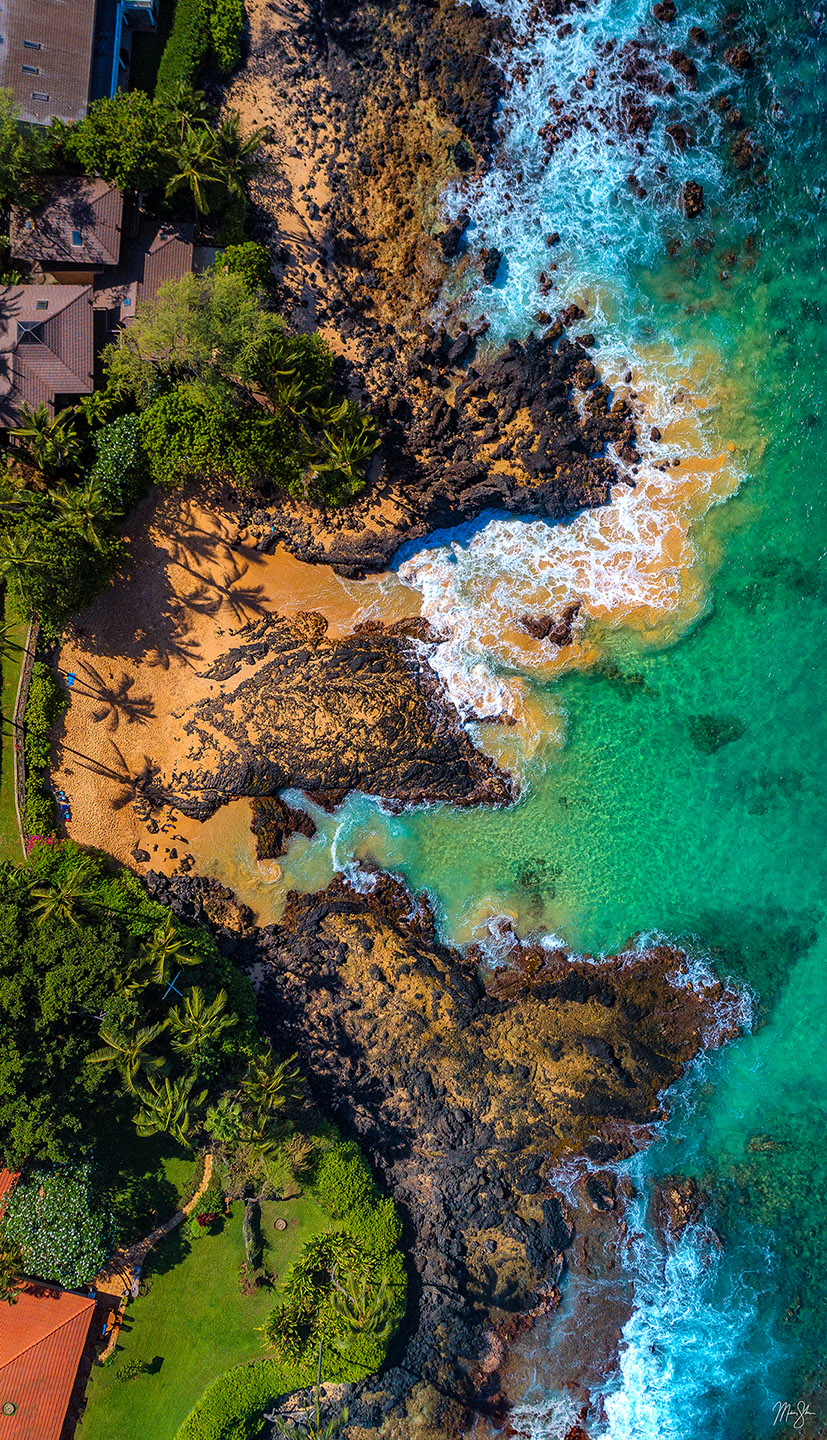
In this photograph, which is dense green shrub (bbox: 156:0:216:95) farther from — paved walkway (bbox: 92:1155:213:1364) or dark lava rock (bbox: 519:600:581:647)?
paved walkway (bbox: 92:1155:213:1364)

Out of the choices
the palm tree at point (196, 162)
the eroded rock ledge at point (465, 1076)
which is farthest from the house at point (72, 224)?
the eroded rock ledge at point (465, 1076)

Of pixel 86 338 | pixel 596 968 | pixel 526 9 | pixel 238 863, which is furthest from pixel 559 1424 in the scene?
pixel 526 9

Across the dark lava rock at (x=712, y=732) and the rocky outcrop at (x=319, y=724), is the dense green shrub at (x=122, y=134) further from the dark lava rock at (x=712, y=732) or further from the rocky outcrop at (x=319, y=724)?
the dark lava rock at (x=712, y=732)

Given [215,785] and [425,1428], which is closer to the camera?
[425,1428]

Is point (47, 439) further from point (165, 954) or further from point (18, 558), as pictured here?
point (165, 954)

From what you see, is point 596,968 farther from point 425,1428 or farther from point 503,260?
point 503,260
